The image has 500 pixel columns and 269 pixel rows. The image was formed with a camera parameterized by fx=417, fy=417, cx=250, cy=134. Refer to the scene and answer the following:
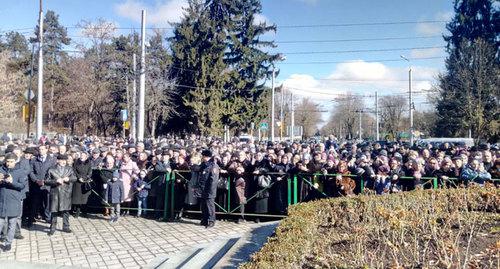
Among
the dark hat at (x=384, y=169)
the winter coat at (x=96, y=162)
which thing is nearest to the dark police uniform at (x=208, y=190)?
Answer: the winter coat at (x=96, y=162)

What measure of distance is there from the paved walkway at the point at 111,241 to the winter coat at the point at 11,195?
0.70 meters

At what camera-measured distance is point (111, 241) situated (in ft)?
26.6

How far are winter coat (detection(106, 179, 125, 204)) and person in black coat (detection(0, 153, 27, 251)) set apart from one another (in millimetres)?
2548

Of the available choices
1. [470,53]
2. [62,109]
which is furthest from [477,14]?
[62,109]

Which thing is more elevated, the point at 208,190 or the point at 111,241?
the point at 208,190

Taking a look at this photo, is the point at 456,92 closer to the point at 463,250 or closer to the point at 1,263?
the point at 463,250

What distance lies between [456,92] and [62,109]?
141 feet

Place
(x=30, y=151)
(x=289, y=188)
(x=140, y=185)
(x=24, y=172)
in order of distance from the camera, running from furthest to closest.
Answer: (x=140, y=185) → (x=289, y=188) → (x=30, y=151) → (x=24, y=172)

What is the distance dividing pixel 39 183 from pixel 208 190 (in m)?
3.63

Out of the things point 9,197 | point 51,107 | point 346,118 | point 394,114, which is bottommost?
point 9,197

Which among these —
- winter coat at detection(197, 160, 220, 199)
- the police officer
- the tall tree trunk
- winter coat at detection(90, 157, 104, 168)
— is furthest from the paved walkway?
the tall tree trunk

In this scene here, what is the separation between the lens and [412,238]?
514 cm

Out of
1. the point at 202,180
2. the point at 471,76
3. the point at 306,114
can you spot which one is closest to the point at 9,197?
the point at 202,180

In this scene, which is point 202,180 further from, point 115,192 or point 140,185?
point 115,192
